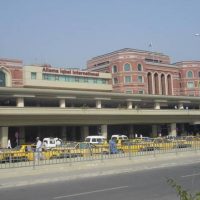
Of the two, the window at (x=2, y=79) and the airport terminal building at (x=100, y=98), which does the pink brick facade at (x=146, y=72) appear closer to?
the airport terminal building at (x=100, y=98)

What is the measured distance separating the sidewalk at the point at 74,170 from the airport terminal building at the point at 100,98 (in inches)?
1159

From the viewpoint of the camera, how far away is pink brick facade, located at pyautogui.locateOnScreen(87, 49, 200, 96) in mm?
91812

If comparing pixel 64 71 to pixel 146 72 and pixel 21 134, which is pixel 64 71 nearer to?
pixel 21 134

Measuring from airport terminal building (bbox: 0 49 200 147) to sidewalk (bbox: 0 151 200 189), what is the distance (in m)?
29.4

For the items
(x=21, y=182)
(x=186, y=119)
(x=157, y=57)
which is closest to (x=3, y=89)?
(x=186, y=119)

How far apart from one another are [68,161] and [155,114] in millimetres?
47297

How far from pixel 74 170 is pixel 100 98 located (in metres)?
47.6

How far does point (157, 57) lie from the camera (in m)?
104

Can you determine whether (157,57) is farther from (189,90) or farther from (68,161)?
(68,161)

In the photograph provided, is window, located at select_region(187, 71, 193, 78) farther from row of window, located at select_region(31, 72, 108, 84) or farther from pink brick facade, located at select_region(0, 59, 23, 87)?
pink brick facade, located at select_region(0, 59, 23, 87)

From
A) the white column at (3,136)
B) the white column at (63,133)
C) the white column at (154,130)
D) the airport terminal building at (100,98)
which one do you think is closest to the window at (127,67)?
the airport terminal building at (100,98)

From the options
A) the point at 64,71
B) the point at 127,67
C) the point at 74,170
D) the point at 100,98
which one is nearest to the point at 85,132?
the point at 100,98

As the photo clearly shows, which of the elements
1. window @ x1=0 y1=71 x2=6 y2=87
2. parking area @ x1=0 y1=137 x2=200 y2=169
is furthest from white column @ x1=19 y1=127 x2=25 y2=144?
parking area @ x1=0 y1=137 x2=200 y2=169

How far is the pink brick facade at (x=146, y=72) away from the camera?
91812 millimetres
